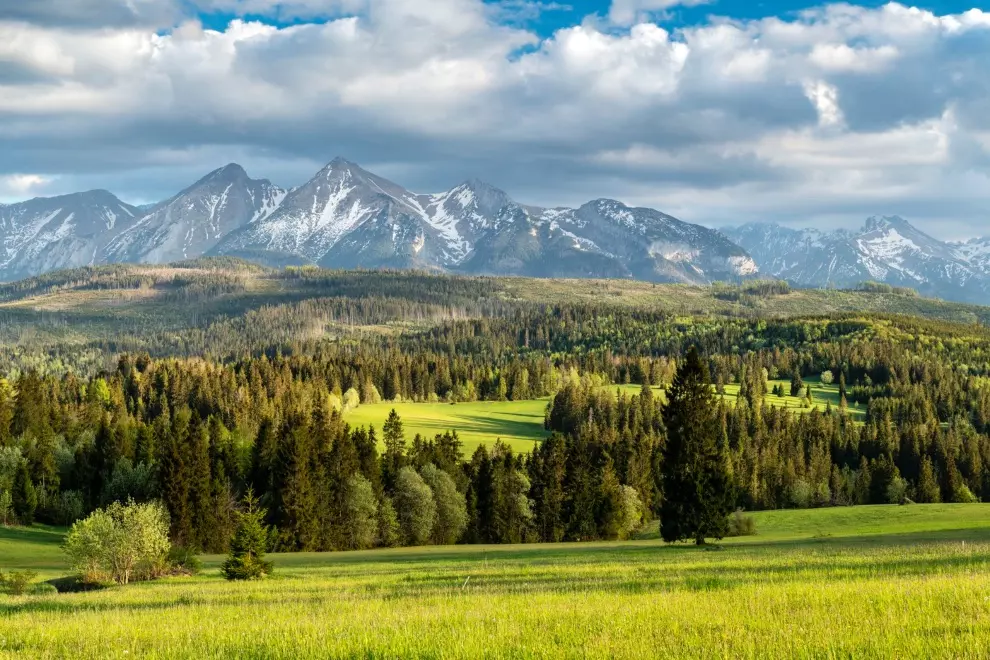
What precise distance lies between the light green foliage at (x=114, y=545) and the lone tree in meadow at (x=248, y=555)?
5.95 meters

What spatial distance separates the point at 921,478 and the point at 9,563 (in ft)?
437

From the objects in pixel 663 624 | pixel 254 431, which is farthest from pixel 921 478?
pixel 663 624

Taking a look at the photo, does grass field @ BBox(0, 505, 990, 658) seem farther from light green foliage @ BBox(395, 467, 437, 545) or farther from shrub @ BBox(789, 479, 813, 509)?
shrub @ BBox(789, 479, 813, 509)

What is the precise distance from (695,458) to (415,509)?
48327 millimetres

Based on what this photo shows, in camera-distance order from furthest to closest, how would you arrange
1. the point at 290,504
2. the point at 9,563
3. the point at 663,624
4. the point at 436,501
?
1. the point at 436,501
2. the point at 290,504
3. the point at 9,563
4. the point at 663,624

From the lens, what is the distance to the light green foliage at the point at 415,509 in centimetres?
10444

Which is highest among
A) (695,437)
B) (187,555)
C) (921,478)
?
Answer: (695,437)

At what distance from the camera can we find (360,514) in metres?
100

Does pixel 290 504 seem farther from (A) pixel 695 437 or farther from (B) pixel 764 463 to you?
(B) pixel 764 463

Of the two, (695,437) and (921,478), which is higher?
(695,437)

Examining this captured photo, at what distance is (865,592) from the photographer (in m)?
19.2

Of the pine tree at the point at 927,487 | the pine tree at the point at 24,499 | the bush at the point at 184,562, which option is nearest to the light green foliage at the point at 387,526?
the bush at the point at 184,562

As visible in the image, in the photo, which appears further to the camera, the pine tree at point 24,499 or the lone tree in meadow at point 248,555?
the pine tree at point 24,499

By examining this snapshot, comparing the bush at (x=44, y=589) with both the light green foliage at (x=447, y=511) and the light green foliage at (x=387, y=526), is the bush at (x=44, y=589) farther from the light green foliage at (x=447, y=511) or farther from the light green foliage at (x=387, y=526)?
the light green foliage at (x=447, y=511)
